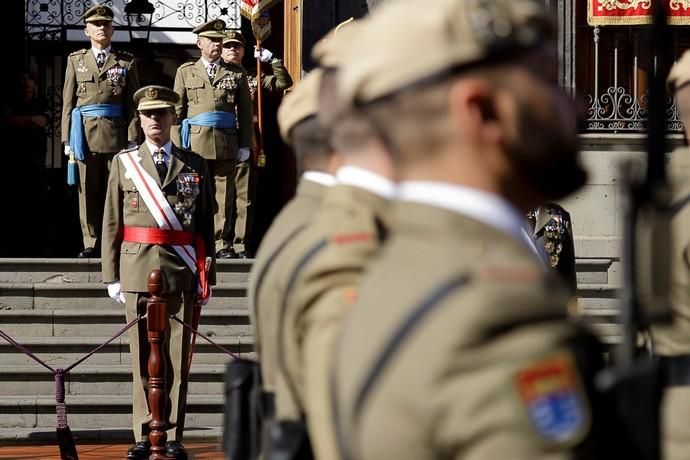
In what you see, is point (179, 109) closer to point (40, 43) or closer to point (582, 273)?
point (40, 43)

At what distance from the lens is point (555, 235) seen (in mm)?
9805

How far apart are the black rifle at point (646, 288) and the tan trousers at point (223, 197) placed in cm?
1173

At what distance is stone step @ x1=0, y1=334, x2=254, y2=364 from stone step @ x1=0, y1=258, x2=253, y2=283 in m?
1.05

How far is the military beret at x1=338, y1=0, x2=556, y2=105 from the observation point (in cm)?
223

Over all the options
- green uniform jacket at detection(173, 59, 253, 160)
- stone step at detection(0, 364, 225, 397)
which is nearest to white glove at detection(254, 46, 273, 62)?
green uniform jacket at detection(173, 59, 253, 160)

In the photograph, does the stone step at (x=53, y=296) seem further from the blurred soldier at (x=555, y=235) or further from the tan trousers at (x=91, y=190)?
the blurred soldier at (x=555, y=235)

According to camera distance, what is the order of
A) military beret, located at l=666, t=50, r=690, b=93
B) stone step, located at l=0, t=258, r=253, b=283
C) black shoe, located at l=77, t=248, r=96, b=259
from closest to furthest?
military beret, located at l=666, t=50, r=690, b=93
stone step, located at l=0, t=258, r=253, b=283
black shoe, located at l=77, t=248, r=96, b=259

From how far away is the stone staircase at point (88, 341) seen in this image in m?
12.0

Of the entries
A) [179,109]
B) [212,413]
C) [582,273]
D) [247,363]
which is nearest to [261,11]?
[179,109]

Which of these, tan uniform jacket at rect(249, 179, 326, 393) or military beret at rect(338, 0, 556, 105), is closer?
military beret at rect(338, 0, 556, 105)

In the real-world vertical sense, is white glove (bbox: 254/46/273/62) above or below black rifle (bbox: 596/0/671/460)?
above

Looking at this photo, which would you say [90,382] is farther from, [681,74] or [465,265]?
[465,265]

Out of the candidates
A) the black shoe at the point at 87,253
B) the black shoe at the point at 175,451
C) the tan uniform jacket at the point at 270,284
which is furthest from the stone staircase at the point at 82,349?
the tan uniform jacket at the point at 270,284

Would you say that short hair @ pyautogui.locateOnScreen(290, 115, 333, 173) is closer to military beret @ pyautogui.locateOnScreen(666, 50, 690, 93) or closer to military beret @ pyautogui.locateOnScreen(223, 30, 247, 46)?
military beret @ pyautogui.locateOnScreen(666, 50, 690, 93)
